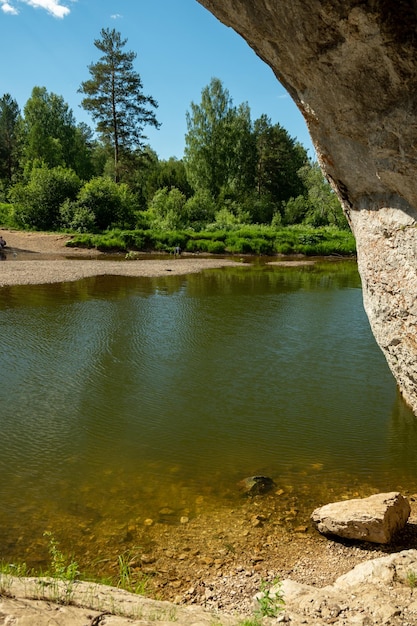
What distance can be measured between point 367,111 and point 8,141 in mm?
80717

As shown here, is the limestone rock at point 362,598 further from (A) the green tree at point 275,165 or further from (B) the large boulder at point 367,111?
(A) the green tree at point 275,165

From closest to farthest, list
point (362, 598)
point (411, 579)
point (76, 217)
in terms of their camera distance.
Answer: point (362, 598), point (411, 579), point (76, 217)

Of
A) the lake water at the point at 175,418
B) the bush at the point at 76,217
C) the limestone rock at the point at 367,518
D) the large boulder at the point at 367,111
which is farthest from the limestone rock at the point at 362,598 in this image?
the bush at the point at 76,217

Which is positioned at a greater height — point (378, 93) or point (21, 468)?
point (378, 93)

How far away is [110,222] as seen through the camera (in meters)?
50.2

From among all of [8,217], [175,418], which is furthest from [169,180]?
[175,418]

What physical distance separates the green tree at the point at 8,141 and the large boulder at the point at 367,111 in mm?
75441

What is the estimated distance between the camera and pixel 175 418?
10.8 metres

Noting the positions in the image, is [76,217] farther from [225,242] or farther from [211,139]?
[211,139]

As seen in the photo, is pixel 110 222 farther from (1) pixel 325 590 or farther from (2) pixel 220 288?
(1) pixel 325 590

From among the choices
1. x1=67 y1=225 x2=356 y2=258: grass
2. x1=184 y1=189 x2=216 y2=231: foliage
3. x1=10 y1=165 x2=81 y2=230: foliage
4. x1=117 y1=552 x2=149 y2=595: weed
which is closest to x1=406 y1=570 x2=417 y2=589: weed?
x1=117 y1=552 x2=149 y2=595: weed

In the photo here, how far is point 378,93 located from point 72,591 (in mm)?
6407

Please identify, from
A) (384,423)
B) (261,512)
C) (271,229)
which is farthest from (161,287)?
(271,229)

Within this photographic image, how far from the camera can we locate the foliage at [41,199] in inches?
1940
